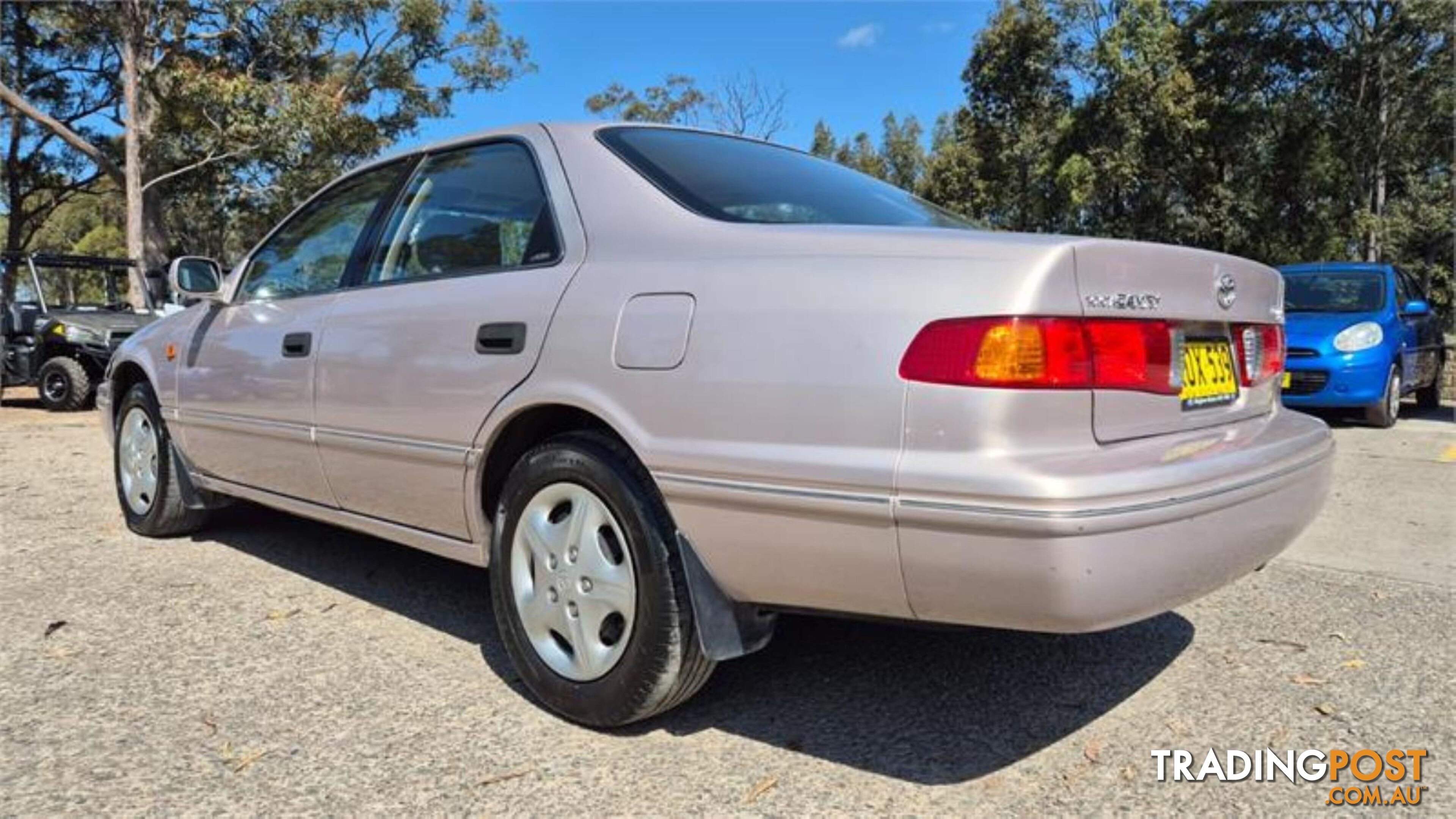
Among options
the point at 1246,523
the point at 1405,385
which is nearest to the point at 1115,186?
the point at 1405,385

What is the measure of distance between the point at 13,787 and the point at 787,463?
186 cm

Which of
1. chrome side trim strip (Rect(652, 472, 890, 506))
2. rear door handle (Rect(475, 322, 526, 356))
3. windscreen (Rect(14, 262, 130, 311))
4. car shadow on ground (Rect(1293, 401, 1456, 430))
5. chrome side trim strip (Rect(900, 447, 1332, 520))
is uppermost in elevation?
windscreen (Rect(14, 262, 130, 311))

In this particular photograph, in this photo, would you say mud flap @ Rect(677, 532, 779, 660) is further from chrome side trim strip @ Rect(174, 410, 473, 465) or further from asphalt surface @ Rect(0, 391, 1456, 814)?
chrome side trim strip @ Rect(174, 410, 473, 465)

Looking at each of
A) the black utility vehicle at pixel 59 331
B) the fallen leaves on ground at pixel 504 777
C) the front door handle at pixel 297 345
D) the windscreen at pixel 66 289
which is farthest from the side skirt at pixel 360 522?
the windscreen at pixel 66 289

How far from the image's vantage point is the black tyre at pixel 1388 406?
8109 mm

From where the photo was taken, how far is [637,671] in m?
2.24

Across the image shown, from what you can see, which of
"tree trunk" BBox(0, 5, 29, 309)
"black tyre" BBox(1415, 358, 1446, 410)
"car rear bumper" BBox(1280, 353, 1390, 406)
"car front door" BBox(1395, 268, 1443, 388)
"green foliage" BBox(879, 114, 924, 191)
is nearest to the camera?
"car rear bumper" BBox(1280, 353, 1390, 406)

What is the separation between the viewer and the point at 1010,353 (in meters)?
1.83

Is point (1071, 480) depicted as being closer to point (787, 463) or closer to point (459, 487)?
point (787, 463)

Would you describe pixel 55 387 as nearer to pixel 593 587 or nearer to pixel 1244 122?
pixel 593 587

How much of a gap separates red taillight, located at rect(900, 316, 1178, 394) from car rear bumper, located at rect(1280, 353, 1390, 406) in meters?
7.10

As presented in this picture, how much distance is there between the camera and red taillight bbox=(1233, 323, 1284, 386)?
2.47 meters
